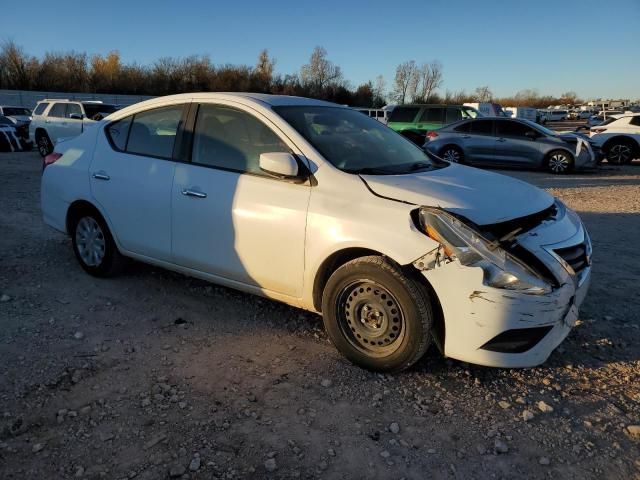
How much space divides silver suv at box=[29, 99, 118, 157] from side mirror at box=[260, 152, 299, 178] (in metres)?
14.1

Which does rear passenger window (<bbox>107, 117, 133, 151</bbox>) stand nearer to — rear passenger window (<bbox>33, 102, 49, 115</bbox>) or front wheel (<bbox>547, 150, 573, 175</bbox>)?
front wheel (<bbox>547, 150, 573, 175</bbox>)

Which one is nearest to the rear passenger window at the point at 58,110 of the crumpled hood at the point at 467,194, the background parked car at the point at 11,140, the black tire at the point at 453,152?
the background parked car at the point at 11,140

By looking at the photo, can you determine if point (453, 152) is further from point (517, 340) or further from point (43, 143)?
point (43, 143)

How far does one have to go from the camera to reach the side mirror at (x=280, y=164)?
132 inches

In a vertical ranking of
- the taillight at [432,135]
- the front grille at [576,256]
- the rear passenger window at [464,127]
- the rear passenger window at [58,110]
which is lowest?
the front grille at [576,256]

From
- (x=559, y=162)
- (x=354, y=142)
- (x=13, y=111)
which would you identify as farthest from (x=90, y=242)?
(x=13, y=111)

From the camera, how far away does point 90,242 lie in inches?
190

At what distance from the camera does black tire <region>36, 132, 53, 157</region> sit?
55.7 feet

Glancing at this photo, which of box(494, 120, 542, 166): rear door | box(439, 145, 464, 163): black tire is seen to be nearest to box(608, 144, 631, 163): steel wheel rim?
box(494, 120, 542, 166): rear door

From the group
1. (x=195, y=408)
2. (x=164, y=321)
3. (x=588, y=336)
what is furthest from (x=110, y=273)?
(x=588, y=336)

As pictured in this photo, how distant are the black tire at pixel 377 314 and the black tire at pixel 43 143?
16561 millimetres

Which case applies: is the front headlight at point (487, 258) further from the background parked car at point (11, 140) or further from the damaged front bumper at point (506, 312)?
the background parked car at point (11, 140)

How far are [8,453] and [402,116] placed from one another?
1711 cm

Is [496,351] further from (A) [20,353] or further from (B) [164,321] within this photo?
(A) [20,353]
